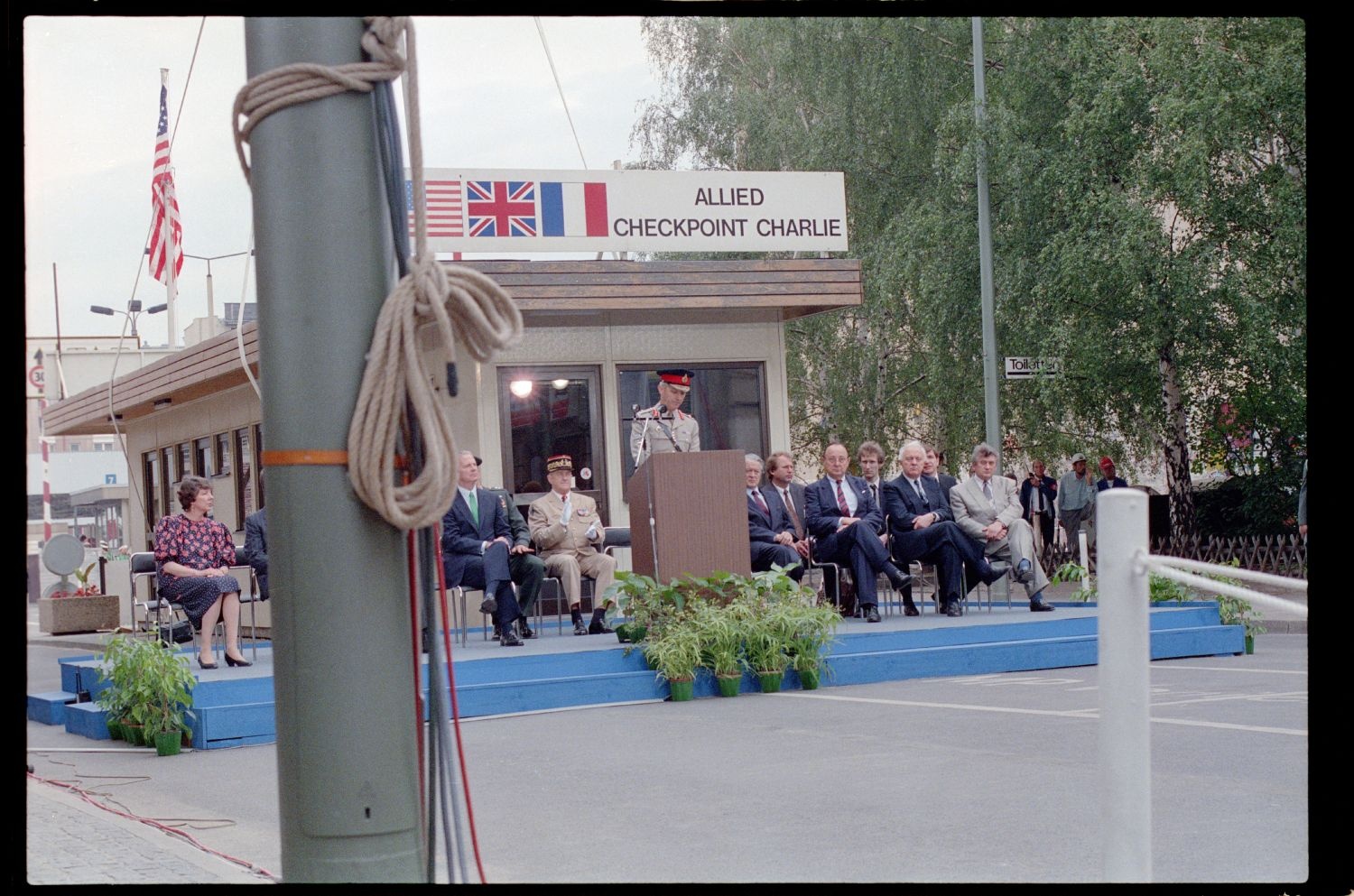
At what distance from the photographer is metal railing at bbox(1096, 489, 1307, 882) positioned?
261cm

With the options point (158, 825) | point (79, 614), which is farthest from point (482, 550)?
point (79, 614)

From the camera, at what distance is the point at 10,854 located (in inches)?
189

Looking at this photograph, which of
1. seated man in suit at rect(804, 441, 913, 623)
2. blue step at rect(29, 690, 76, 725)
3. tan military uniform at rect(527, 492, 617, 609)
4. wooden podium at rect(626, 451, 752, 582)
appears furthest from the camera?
seated man in suit at rect(804, 441, 913, 623)

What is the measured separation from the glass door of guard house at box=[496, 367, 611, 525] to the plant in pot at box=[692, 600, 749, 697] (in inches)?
207

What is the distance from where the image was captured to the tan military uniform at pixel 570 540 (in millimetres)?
12336

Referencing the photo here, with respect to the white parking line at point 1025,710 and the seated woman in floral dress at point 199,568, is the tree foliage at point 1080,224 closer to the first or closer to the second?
the white parking line at point 1025,710

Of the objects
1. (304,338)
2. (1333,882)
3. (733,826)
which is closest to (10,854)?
(733,826)

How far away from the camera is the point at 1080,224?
21.5m

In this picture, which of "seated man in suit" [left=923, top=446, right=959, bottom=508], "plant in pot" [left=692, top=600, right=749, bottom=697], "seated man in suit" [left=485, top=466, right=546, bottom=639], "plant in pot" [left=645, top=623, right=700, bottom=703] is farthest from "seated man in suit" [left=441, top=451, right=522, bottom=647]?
"seated man in suit" [left=923, top=446, right=959, bottom=508]

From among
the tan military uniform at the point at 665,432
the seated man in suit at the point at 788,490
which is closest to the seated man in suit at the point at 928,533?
the seated man in suit at the point at 788,490

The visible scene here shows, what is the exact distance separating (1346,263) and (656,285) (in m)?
6.66

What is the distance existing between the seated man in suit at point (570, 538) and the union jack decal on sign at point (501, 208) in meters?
3.23

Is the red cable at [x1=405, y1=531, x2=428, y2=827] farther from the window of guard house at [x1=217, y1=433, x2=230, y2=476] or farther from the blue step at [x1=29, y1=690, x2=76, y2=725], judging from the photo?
the window of guard house at [x1=217, y1=433, x2=230, y2=476]

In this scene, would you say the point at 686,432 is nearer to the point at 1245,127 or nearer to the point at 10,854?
the point at 10,854
